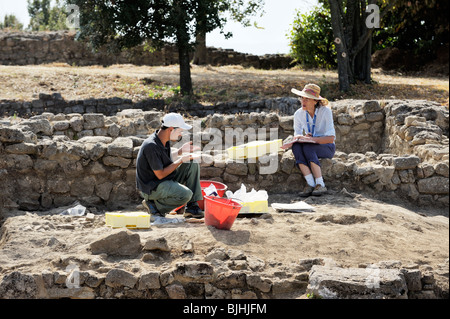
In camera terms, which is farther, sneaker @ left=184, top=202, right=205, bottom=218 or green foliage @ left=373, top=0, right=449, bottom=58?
green foliage @ left=373, top=0, right=449, bottom=58

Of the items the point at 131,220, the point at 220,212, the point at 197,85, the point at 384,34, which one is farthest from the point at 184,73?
the point at 220,212

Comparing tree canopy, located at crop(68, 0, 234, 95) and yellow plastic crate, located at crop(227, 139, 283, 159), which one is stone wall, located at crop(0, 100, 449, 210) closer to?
yellow plastic crate, located at crop(227, 139, 283, 159)

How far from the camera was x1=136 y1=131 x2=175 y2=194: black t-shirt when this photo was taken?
6.05 meters

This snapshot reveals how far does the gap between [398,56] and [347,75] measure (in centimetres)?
620

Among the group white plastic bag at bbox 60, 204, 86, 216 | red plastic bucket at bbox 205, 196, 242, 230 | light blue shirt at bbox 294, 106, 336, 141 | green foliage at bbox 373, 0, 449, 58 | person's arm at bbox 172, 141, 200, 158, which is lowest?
white plastic bag at bbox 60, 204, 86, 216

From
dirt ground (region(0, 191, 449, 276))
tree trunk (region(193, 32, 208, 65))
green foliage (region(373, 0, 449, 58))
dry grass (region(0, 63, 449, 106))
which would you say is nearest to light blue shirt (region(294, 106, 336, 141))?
dirt ground (region(0, 191, 449, 276))

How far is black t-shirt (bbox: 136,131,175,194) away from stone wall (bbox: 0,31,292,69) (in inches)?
639

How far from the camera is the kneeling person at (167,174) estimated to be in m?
6.07

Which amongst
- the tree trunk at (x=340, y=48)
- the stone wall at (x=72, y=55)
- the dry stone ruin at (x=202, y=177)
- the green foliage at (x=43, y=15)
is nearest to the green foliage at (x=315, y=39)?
the stone wall at (x=72, y=55)

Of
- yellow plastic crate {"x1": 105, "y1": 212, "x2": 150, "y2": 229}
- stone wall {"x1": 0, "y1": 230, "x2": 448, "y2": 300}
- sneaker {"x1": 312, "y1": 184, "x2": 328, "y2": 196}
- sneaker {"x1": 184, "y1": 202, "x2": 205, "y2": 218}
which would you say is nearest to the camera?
stone wall {"x1": 0, "y1": 230, "x2": 448, "y2": 300}

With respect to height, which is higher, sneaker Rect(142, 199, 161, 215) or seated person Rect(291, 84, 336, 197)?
seated person Rect(291, 84, 336, 197)

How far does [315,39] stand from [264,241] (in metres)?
15.9
